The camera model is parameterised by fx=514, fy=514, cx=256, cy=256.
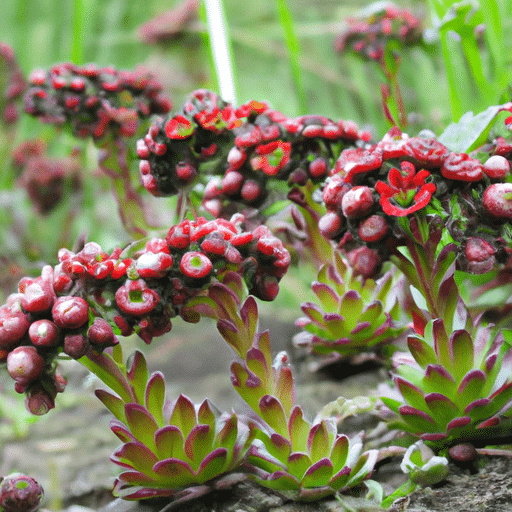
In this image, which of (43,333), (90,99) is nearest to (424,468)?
(43,333)

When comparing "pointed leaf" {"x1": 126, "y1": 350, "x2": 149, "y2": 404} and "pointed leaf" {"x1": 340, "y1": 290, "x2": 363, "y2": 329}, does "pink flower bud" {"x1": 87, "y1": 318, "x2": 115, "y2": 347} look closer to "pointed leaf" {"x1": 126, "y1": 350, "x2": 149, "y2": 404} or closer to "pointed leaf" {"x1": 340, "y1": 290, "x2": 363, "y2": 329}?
"pointed leaf" {"x1": 126, "y1": 350, "x2": 149, "y2": 404}

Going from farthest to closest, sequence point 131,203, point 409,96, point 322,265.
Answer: point 409,96 → point 131,203 → point 322,265

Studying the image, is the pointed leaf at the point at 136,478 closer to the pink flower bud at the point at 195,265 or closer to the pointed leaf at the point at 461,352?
the pink flower bud at the point at 195,265

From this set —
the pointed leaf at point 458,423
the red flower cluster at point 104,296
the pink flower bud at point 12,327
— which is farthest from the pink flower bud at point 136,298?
the pointed leaf at point 458,423

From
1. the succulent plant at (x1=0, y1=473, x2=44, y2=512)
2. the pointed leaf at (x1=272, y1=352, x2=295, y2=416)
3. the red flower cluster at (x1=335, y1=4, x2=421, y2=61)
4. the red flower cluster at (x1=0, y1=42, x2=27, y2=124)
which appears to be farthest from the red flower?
the red flower cluster at (x1=0, y1=42, x2=27, y2=124)

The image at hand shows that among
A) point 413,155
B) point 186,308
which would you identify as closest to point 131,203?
point 186,308

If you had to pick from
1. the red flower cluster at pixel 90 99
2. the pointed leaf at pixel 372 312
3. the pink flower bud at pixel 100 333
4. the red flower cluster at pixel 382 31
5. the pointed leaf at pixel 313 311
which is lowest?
the pointed leaf at pixel 372 312

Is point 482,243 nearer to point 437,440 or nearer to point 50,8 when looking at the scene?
point 437,440
